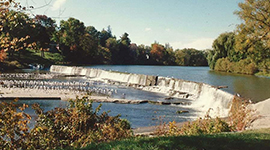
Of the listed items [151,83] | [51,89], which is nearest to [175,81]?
[151,83]

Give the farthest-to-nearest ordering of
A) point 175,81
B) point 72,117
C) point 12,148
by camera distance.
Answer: point 175,81 → point 72,117 → point 12,148

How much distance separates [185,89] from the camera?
80.7 feet

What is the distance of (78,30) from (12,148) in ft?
230

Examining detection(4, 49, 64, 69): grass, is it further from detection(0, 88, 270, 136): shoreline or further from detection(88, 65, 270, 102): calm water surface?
detection(0, 88, 270, 136): shoreline

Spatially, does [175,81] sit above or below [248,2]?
below

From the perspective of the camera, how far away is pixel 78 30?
72.6 meters

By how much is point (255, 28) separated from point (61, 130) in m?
20.3

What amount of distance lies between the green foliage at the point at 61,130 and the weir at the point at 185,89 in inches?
304

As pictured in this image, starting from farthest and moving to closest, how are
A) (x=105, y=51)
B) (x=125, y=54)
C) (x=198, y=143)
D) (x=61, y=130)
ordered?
(x=125, y=54), (x=105, y=51), (x=61, y=130), (x=198, y=143)

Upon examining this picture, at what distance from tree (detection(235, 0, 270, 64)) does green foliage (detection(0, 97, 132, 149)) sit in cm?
1819

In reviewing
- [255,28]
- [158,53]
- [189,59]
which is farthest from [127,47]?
[255,28]

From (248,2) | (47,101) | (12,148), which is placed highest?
(248,2)

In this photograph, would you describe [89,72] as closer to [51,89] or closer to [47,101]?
[51,89]

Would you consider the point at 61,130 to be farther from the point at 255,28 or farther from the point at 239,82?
the point at 239,82
